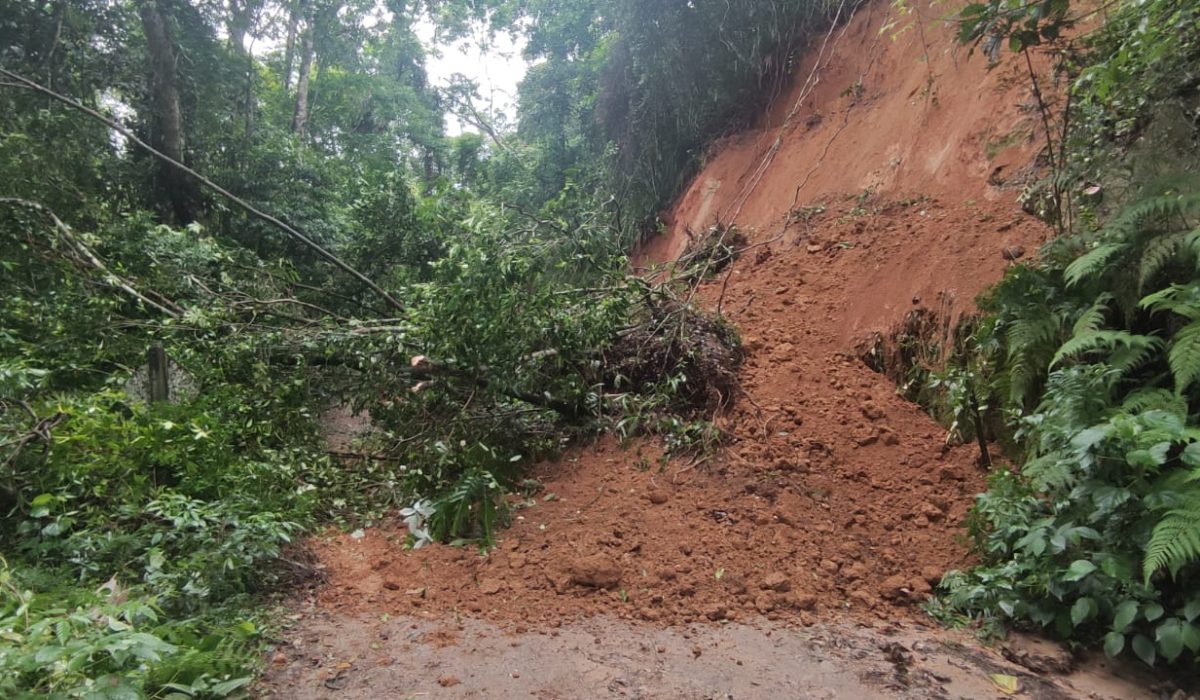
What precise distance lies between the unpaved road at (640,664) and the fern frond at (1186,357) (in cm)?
113

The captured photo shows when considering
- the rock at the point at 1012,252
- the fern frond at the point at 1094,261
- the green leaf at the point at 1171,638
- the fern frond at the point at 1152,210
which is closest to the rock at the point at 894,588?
the green leaf at the point at 1171,638

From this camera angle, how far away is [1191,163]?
3.21 m

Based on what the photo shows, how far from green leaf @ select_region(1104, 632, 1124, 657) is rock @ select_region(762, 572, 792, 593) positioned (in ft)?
3.79

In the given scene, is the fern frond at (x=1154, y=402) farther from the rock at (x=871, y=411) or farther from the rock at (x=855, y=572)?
the rock at (x=871, y=411)

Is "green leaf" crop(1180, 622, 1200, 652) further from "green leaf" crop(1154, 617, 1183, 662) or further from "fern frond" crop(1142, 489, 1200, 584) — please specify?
"fern frond" crop(1142, 489, 1200, 584)

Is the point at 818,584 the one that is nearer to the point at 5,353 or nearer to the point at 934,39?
the point at 5,353

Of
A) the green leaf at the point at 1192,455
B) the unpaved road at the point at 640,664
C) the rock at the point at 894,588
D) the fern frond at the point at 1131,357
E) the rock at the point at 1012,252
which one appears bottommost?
the unpaved road at the point at 640,664

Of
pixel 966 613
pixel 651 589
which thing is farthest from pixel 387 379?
pixel 966 613

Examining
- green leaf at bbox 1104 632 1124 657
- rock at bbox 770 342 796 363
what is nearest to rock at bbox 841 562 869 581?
green leaf at bbox 1104 632 1124 657

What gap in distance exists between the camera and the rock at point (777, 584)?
2963 millimetres

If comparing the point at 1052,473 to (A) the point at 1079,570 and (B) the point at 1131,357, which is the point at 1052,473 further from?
(B) the point at 1131,357

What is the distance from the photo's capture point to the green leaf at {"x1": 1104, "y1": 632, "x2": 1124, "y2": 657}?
2170 mm

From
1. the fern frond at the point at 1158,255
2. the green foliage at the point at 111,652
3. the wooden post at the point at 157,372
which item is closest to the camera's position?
the green foliage at the point at 111,652

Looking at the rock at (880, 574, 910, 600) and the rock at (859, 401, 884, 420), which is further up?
the rock at (859, 401, 884, 420)
